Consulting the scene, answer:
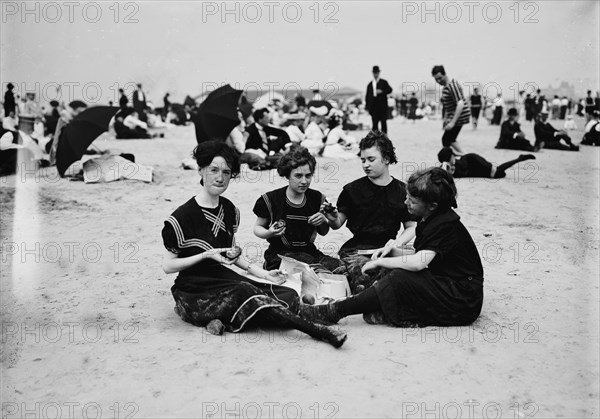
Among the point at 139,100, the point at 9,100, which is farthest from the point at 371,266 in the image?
the point at 139,100

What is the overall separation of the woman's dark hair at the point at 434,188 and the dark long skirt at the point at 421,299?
18.6 inches

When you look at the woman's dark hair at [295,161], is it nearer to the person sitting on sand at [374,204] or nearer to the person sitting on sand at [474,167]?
the person sitting on sand at [374,204]

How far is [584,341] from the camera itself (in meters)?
3.94

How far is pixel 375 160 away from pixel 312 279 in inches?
44.9

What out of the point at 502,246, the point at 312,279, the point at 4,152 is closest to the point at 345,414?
the point at 312,279

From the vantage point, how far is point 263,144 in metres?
12.0

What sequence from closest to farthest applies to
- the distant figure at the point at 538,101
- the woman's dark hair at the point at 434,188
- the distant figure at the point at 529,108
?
the woman's dark hair at the point at 434,188 < the distant figure at the point at 538,101 < the distant figure at the point at 529,108

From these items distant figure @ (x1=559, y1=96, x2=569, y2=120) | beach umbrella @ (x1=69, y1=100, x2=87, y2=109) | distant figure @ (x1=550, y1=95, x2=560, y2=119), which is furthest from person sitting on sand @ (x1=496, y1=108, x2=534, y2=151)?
distant figure @ (x1=550, y1=95, x2=560, y2=119)

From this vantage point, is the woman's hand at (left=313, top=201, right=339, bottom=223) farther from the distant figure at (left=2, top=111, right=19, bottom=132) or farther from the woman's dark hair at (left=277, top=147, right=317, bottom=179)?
the distant figure at (left=2, top=111, right=19, bottom=132)

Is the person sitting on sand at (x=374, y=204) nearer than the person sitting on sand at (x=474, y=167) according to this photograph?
Yes

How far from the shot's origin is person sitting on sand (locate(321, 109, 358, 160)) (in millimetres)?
12461

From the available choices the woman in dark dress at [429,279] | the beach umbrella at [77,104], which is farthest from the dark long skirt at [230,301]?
the beach umbrella at [77,104]

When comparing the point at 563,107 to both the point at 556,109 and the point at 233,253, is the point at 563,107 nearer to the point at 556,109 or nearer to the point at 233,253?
the point at 556,109

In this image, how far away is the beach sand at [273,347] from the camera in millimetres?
3170
